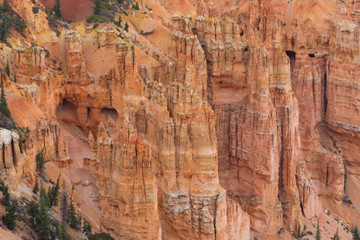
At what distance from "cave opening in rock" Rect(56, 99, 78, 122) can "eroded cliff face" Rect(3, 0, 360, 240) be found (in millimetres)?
111

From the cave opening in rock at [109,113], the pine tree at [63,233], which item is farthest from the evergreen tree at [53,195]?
the cave opening in rock at [109,113]

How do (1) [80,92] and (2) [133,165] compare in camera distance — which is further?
(1) [80,92]

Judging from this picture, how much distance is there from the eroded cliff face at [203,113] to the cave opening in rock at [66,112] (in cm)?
11

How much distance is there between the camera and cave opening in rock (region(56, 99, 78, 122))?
5838 centimetres

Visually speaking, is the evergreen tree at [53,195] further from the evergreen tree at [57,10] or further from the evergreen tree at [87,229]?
the evergreen tree at [57,10]

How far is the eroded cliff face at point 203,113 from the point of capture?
4653 centimetres

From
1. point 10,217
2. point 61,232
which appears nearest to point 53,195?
point 61,232

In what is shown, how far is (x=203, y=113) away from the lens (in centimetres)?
4738

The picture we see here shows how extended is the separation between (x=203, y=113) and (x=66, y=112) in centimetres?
1663

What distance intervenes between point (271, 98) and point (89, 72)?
688 inches

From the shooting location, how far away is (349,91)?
69000 mm

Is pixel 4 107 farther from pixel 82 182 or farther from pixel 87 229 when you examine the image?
pixel 87 229

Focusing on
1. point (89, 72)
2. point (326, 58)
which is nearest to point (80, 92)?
point (89, 72)

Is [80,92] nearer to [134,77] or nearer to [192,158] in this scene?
[134,77]
